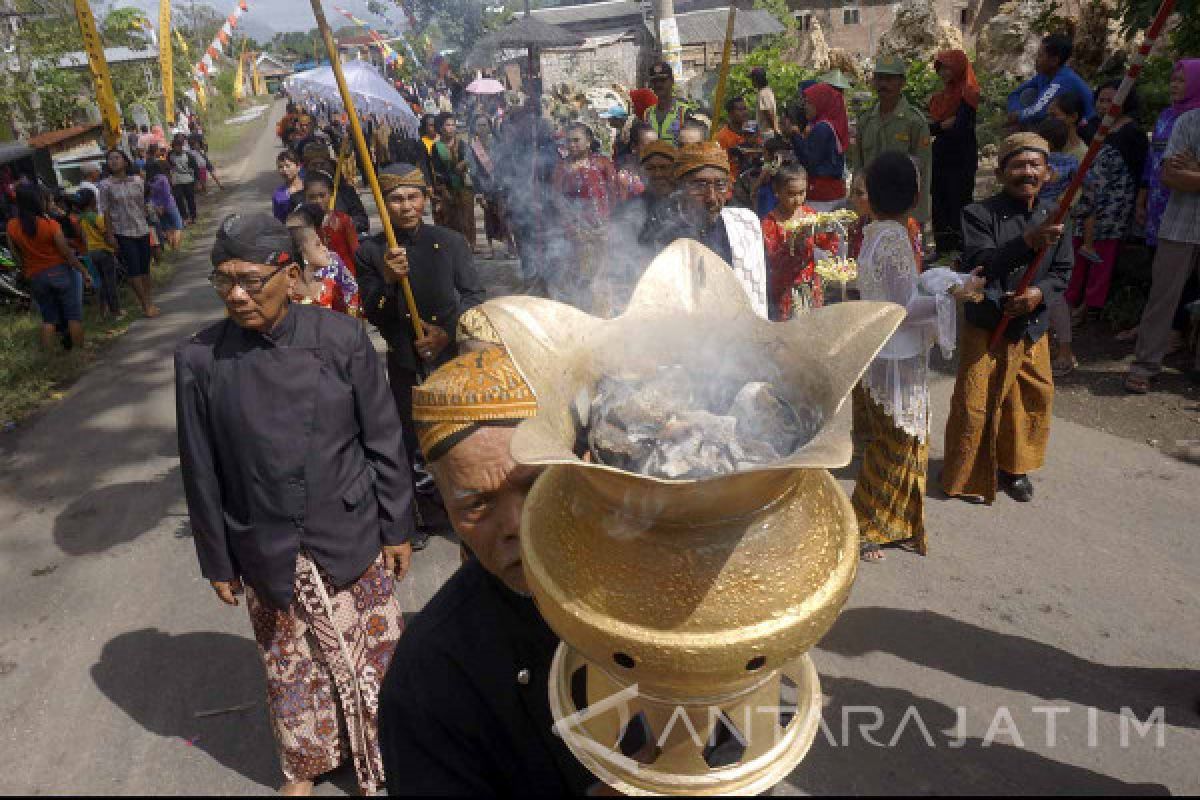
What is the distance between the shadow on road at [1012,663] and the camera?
3182mm

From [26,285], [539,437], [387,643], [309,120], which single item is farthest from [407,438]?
[309,120]

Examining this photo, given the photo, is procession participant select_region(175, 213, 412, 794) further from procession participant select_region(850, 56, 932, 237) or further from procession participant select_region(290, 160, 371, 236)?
procession participant select_region(850, 56, 932, 237)

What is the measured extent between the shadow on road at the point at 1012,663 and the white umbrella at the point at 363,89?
5.92 m

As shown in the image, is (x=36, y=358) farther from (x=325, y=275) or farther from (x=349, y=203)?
(x=325, y=275)

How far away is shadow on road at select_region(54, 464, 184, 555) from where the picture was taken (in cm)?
527

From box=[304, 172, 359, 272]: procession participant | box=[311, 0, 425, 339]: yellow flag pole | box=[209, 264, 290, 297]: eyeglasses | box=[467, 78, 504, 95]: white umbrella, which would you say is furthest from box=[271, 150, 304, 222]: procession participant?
box=[467, 78, 504, 95]: white umbrella

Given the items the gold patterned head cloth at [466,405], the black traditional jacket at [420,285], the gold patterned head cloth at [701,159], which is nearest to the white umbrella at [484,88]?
the black traditional jacket at [420,285]

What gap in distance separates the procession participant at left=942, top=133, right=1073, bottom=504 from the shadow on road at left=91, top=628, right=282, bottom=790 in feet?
13.6

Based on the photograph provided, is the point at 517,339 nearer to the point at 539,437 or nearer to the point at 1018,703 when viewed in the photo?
the point at 539,437

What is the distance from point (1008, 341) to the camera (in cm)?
434

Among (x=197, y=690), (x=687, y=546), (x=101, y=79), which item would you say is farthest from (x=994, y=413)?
(x=101, y=79)

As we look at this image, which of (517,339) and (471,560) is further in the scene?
(471,560)

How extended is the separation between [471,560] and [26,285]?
1279 cm

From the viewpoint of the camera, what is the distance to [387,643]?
3008 mm
